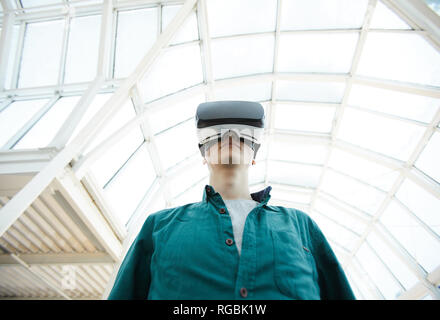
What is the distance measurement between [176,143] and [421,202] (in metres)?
9.82

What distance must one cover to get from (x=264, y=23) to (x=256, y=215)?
362 inches

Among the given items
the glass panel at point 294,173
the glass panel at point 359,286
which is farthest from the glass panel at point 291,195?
the glass panel at point 359,286

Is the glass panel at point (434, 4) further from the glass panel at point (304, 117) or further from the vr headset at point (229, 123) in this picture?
the vr headset at point (229, 123)

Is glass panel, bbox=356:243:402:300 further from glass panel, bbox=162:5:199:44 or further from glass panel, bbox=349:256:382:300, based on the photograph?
glass panel, bbox=162:5:199:44

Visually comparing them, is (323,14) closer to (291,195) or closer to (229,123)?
(229,123)

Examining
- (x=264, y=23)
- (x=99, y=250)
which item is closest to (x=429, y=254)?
(x=264, y=23)

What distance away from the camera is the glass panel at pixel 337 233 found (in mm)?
15789

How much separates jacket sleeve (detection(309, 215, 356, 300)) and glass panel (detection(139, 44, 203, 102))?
25.4 ft

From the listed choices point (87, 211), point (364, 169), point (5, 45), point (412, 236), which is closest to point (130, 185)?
point (87, 211)

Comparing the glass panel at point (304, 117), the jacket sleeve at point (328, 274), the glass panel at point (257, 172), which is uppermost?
the glass panel at point (257, 172)

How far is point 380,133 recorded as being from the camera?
36.6 feet

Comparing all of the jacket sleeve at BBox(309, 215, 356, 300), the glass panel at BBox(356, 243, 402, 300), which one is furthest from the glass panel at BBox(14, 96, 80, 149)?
the glass panel at BBox(356, 243, 402, 300)

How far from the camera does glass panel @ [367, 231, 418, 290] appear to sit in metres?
12.1

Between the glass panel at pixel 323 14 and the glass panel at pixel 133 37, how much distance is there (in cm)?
426
